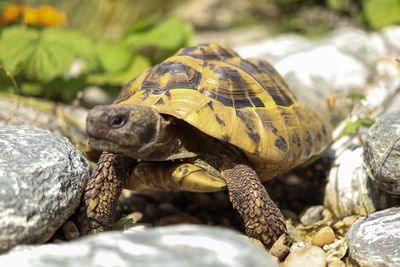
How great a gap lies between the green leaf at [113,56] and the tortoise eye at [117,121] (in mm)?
2392

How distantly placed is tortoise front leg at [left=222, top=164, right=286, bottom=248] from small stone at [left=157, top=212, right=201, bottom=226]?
1.52 ft

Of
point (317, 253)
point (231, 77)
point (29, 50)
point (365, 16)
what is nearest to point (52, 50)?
point (29, 50)

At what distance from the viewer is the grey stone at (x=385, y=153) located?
8.39 ft

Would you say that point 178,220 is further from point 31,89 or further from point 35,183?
point 31,89

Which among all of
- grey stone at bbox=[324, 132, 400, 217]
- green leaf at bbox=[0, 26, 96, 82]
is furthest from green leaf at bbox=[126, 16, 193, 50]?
grey stone at bbox=[324, 132, 400, 217]

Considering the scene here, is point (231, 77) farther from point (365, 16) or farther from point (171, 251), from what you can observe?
point (365, 16)

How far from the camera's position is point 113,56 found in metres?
4.82

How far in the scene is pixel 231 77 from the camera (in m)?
2.87

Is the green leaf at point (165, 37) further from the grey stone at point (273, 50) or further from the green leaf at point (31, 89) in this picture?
the green leaf at point (31, 89)

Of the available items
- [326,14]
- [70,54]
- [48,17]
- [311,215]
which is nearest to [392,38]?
[326,14]

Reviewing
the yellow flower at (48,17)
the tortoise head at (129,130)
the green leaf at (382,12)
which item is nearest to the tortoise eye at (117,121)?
the tortoise head at (129,130)

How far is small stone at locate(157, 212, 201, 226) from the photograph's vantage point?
2.97 meters

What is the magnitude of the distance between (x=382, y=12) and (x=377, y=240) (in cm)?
400

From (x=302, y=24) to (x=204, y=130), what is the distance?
5.16 m
